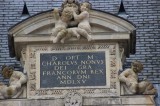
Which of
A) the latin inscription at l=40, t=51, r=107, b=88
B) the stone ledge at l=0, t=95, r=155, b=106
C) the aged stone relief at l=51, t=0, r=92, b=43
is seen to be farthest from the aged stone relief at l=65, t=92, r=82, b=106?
the aged stone relief at l=51, t=0, r=92, b=43

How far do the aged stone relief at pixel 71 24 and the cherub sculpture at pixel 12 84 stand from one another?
130cm

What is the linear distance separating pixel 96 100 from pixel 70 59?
4.53 ft

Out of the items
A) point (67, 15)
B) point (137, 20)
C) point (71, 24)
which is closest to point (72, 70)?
point (71, 24)

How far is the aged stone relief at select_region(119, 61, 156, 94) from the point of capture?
96.9ft

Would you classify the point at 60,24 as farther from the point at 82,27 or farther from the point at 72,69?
the point at 72,69

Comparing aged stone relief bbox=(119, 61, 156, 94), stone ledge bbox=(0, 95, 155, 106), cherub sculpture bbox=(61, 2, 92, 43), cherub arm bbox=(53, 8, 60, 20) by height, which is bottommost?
stone ledge bbox=(0, 95, 155, 106)

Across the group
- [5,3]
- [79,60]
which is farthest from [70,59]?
[5,3]

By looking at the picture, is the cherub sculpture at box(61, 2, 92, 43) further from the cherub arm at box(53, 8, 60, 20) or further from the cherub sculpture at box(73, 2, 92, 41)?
the cherub arm at box(53, 8, 60, 20)

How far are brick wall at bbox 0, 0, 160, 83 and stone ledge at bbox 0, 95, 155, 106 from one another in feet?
9.71

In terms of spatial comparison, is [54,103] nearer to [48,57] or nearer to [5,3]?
[48,57]

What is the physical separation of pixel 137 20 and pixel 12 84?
6431 millimetres

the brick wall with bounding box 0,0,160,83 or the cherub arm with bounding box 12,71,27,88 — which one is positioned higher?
the brick wall with bounding box 0,0,160,83

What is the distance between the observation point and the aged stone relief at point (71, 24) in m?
30.2

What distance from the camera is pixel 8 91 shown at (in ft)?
97.1
